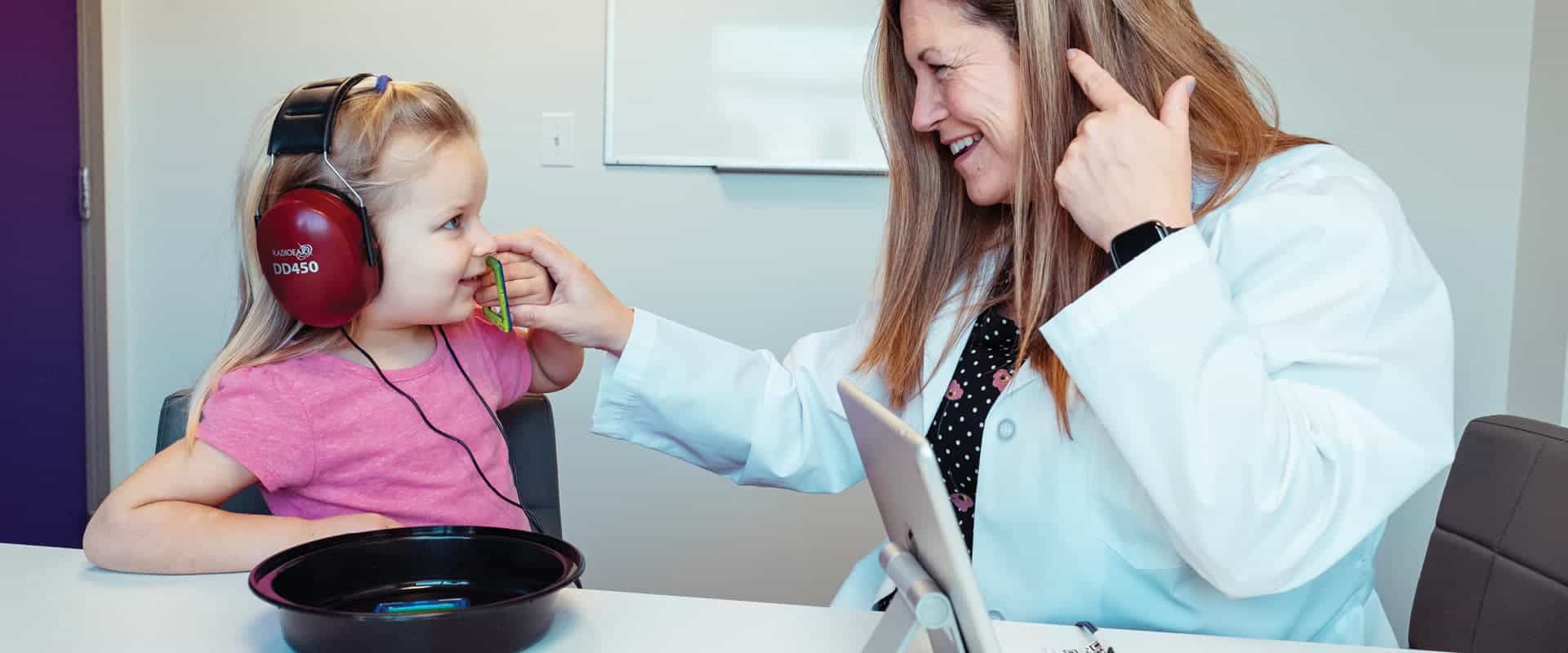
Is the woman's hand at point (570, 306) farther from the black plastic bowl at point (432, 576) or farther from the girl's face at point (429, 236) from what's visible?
the black plastic bowl at point (432, 576)

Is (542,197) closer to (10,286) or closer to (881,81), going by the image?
(10,286)

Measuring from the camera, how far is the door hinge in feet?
8.39

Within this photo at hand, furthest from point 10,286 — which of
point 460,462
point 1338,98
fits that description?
point 1338,98

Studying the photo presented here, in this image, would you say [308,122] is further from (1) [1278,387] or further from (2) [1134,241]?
(1) [1278,387]

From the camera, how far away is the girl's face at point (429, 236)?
47.7 inches

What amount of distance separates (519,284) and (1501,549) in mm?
1028

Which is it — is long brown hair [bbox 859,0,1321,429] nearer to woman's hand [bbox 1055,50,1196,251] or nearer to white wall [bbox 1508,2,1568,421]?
woman's hand [bbox 1055,50,1196,251]

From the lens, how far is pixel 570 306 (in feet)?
4.22

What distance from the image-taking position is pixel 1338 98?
2.36 metres

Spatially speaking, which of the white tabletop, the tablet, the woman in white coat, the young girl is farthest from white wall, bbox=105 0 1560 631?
the tablet

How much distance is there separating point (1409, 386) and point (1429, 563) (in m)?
0.42

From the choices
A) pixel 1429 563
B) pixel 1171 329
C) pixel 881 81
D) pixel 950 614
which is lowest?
pixel 1429 563

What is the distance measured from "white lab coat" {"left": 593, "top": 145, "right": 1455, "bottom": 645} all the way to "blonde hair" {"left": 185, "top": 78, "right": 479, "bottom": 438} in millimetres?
614

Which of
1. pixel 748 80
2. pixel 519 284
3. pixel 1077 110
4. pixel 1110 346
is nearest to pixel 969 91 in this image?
pixel 1077 110
